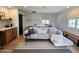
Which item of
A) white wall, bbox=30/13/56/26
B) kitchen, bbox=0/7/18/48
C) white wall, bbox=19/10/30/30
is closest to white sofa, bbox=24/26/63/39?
white wall, bbox=30/13/56/26

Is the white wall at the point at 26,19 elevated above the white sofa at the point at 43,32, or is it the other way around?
the white wall at the point at 26,19

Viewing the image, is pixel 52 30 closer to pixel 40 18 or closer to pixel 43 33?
pixel 43 33

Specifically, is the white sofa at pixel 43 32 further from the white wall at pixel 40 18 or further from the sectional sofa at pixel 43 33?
the white wall at pixel 40 18

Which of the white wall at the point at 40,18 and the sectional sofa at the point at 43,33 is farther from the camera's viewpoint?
the white wall at the point at 40,18

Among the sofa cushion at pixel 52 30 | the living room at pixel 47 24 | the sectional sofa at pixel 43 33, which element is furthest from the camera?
the sofa cushion at pixel 52 30

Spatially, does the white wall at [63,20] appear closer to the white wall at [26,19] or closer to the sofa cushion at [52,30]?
the sofa cushion at [52,30]

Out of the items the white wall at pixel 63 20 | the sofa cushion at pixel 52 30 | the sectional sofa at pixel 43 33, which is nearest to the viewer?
the sectional sofa at pixel 43 33

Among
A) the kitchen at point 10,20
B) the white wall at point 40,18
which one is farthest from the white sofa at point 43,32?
the kitchen at point 10,20

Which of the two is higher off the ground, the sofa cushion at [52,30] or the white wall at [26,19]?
the white wall at [26,19]

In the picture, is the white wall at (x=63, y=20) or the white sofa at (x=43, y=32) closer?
the white sofa at (x=43, y=32)

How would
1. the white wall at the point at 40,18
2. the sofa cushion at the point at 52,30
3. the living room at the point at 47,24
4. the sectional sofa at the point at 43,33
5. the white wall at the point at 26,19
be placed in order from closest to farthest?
1. the sectional sofa at the point at 43,33
2. the living room at the point at 47,24
3. the sofa cushion at the point at 52,30
4. the white wall at the point at 40,18
5. the white wall at the point at 26,19

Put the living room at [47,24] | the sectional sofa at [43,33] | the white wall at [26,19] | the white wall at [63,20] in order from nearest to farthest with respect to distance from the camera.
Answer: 1. the sectional sofa at [43,33]
2. the living room at [47,24]
3. the white wall at [63,20]
4. the white wall at [26,19]

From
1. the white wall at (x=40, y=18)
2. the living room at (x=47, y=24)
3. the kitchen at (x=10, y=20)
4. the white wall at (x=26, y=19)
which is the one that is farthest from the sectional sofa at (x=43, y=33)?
the white wall at (x=26, y=19)

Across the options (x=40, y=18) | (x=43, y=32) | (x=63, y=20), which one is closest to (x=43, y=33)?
(x=43, y=32)
